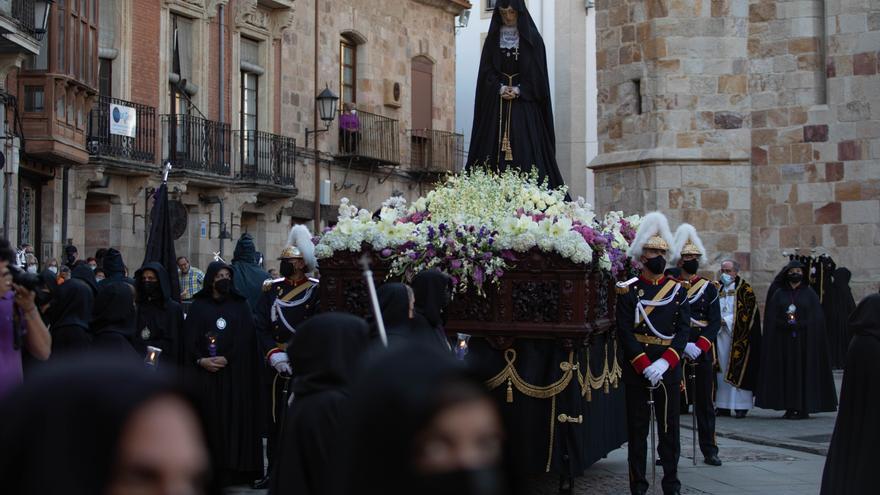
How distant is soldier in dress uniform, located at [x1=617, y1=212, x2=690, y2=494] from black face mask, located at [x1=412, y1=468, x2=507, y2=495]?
7.77m

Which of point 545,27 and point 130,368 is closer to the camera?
point 130,368

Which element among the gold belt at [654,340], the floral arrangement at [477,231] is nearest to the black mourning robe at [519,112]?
the floral arrangement at [477,231]

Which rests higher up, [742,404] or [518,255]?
[518,255]

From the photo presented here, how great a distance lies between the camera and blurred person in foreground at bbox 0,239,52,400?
7.05 metres

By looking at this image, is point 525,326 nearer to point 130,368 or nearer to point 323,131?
point 130,368

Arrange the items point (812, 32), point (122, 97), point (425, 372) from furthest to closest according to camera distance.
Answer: point (122, 97), point (812, 32), point (425, 372)

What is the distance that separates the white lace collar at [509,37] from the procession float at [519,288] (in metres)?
1.97

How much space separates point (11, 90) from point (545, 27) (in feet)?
82.7

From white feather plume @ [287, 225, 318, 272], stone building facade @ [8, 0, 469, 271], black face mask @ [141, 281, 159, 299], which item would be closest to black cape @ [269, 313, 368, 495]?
white feather plume @ [287, 225, 318, 272]

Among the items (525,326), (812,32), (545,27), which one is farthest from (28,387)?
(545,27)

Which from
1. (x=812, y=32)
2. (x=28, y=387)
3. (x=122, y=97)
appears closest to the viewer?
(x=28, y=387)

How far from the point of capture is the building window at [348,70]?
34.5 m

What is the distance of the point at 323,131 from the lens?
32969 millimetres

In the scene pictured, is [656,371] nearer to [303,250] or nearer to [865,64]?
[303,250]
